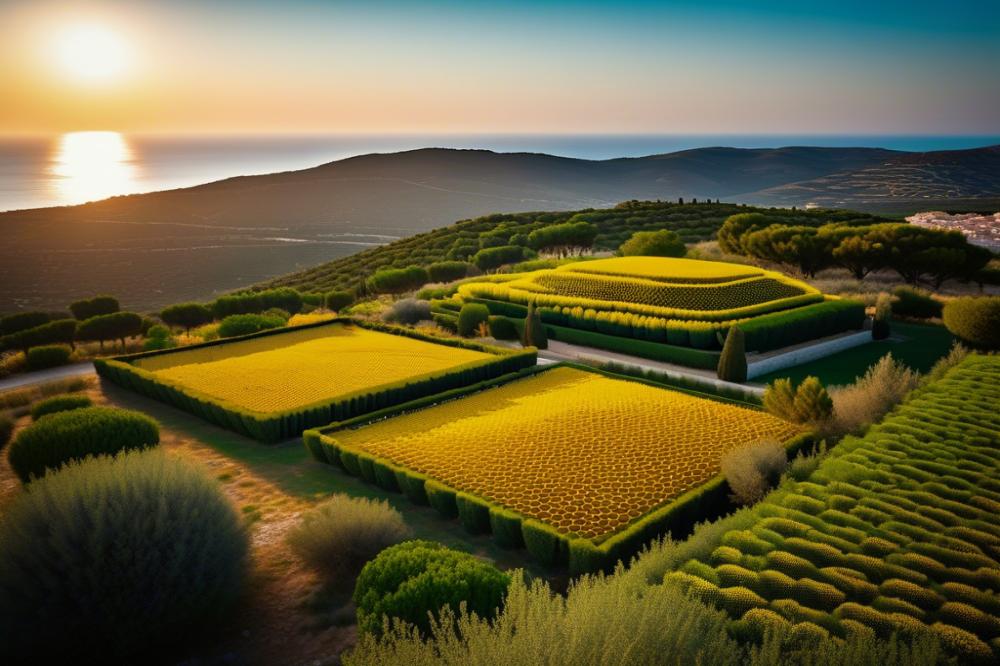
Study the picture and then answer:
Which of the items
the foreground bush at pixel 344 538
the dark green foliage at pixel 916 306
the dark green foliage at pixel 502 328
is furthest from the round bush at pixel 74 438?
the dark green foliage at pixel 916 306

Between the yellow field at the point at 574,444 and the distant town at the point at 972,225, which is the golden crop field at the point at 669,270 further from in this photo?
the distant town at the point at 972,225

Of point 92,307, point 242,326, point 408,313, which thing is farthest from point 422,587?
point 92,307

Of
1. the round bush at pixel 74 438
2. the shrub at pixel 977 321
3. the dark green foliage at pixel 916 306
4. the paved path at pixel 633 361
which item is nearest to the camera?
the round bush at pixel 74 438

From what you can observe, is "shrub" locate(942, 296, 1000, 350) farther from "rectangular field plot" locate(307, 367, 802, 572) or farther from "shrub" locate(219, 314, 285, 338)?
"shrub" locate(219, 314, 285, 338)

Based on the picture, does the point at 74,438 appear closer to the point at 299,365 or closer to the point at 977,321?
the point at 299,365

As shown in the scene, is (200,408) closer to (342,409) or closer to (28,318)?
(342,409)

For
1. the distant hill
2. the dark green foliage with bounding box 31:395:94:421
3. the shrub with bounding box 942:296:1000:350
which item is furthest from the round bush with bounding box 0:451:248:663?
the distant hill

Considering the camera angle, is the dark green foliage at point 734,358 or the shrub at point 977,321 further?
the dark green foliage at point 734,358

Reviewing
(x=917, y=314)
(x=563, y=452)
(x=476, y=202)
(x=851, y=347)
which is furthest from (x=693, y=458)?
(x=476, y=202)
